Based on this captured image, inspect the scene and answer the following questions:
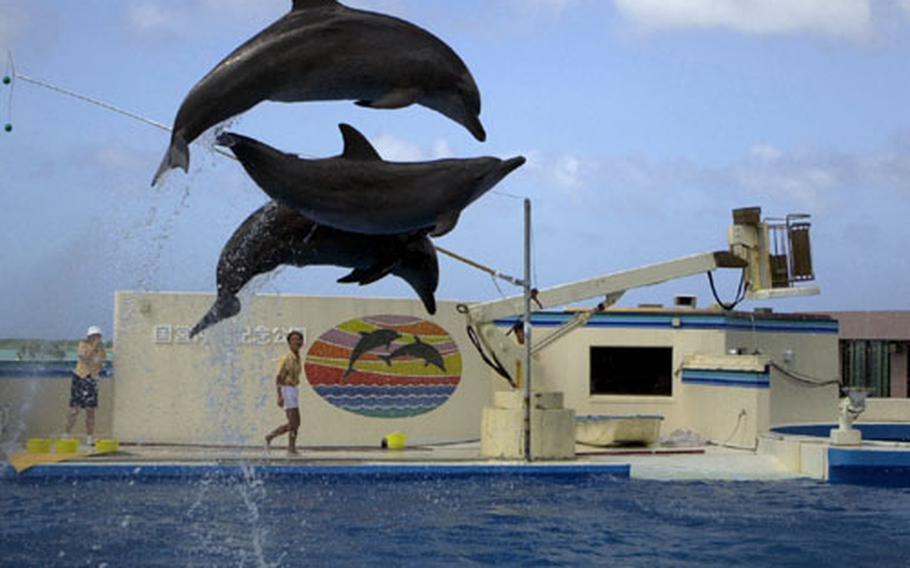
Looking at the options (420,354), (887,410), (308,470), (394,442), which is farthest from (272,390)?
(887,410)

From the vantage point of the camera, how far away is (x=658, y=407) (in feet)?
56.3

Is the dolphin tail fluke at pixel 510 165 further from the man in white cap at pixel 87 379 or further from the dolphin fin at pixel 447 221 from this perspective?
the man in white cap at pixel 87 379

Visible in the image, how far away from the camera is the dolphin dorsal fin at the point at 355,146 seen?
5711mm

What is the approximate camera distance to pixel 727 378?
16.3m

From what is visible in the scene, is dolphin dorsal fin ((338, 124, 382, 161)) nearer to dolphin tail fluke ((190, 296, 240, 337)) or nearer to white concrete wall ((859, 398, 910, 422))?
dolphin tail fluke ((190, 296, 240, 337))

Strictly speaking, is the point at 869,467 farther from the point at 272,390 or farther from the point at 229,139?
the point at 229,139

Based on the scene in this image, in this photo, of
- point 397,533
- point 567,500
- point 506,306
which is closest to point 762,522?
point 567,500

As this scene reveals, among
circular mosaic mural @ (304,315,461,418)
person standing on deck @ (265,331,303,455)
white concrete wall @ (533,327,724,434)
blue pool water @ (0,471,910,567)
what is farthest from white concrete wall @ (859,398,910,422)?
person standing on deck @ (265,331,303,455)

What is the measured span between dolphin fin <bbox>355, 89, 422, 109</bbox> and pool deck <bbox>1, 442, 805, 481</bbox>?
25.0 ft

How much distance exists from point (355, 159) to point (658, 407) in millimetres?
12245

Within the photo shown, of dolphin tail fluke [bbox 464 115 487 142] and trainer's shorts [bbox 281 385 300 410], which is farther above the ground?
dolphin tail fluke [bbox 464 115 487 142]

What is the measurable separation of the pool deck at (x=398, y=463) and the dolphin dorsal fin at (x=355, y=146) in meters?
7.53

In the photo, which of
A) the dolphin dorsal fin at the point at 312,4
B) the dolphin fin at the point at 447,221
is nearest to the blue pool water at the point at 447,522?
the dolphin fin at the point at 447,221

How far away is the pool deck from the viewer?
12523 mm
